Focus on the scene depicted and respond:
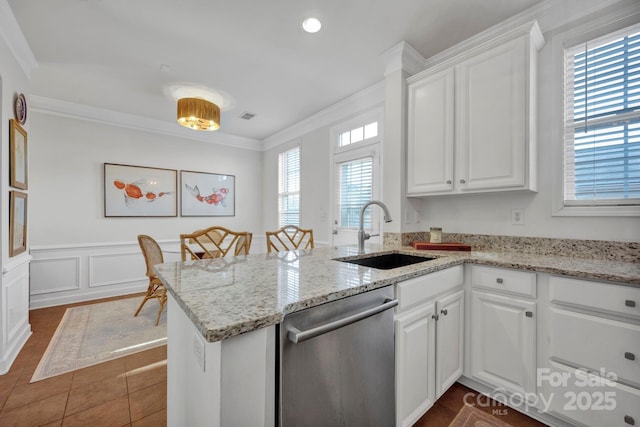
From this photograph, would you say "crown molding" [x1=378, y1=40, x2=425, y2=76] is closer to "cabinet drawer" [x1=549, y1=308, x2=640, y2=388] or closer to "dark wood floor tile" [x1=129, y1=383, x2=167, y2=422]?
"cabinet drawer" [x1=549, y1=308, x2=640, y2=388]

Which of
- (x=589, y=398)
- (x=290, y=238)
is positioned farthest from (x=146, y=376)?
(x=589, y=398)

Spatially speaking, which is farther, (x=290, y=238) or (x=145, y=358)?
(x=290, y=238)

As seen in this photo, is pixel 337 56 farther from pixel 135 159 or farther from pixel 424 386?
pixel 135 159

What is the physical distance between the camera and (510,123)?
1.86 metres

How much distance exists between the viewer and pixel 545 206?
6.25ft

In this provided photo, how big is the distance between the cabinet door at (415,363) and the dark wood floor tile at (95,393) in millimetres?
1803

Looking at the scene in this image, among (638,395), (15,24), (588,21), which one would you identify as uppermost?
(15,24)

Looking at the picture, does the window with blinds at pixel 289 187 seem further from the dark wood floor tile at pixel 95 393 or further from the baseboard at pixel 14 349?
the baseboard at pixel 14 349

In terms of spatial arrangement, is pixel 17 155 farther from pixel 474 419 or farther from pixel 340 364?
pixel 474 419

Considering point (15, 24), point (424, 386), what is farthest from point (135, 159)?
point (424, 386)

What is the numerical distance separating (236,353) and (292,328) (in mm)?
195

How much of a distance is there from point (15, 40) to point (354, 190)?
339 centimetres

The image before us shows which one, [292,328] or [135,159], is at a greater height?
[135,159]

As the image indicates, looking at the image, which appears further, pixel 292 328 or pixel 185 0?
pixel 185 0
